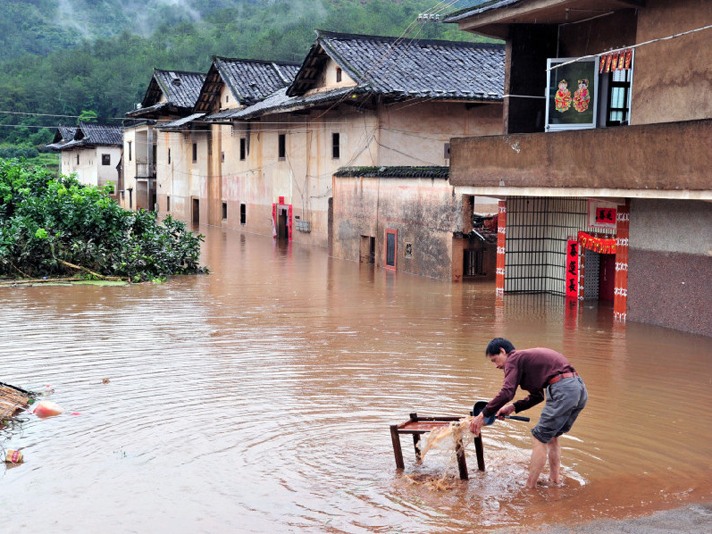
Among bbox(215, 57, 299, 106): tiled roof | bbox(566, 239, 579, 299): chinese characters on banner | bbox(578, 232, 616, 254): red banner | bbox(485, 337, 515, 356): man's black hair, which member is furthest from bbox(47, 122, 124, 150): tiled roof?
bbox(485, 337, 515, 356): man's black hair

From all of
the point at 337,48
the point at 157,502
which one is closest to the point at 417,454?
the point at 157,502

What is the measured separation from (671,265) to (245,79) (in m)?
29.1

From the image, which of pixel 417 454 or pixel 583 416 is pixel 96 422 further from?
pixel 583 416

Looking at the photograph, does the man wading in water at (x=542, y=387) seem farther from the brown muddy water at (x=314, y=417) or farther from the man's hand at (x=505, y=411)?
the brown muddy water at (x=314, y=417)

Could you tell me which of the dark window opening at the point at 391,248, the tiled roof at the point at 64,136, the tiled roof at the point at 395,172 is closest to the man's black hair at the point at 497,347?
the tiled roof at the point at 395,172

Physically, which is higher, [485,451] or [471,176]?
[471,176]

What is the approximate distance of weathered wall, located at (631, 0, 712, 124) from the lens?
14641 mm

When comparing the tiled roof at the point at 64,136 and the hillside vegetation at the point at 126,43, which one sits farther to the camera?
the hillside vegetation at the point at 126,43

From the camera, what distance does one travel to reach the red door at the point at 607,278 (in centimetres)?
2006

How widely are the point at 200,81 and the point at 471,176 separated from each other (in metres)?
35.2

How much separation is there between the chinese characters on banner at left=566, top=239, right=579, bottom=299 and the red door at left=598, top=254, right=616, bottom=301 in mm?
580

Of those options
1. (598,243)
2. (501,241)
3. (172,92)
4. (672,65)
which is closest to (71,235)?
(501,241)

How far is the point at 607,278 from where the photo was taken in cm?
2017

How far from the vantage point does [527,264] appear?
21.1 m
